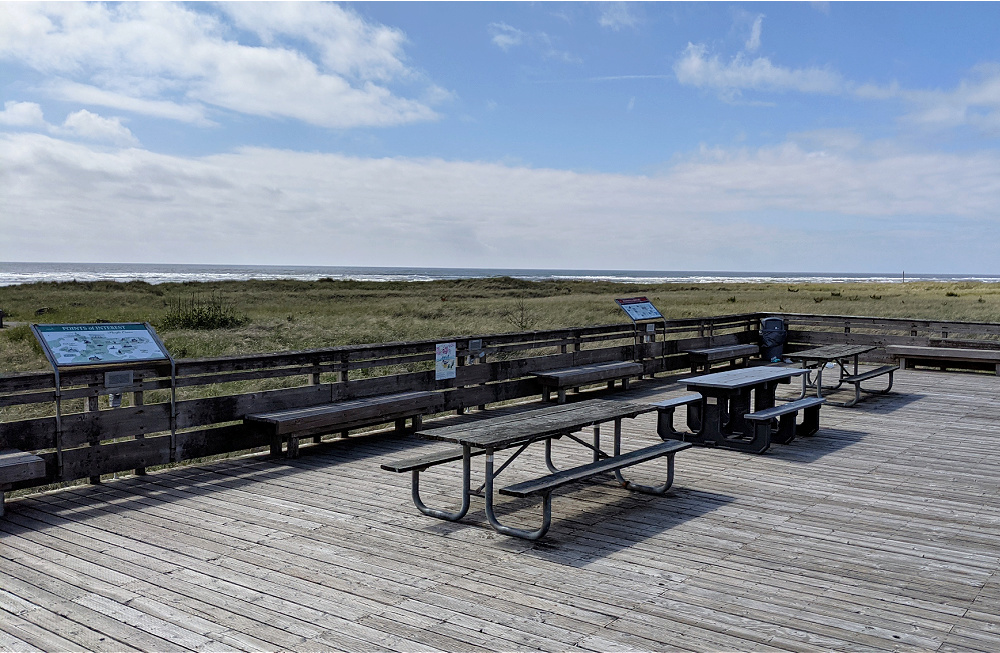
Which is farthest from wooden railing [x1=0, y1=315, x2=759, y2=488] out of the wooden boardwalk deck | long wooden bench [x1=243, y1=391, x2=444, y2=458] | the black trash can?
the black trash can

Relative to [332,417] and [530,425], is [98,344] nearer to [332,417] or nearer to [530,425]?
[332,417]

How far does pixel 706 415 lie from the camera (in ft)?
25.2

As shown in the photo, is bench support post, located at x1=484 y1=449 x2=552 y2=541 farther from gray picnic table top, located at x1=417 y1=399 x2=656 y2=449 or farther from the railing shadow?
the railing shadow

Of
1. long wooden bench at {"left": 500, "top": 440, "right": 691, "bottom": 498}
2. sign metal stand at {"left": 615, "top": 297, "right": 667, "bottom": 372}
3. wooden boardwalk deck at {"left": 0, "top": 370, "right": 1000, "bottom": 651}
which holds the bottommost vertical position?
wooden boardwalk deck at {"left": 0, "top": 370, "right": 1000, "bottom": 651}

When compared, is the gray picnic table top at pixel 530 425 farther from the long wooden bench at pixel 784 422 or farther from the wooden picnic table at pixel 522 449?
the long wooden bench at pixel 784 422

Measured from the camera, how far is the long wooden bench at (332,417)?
683cm

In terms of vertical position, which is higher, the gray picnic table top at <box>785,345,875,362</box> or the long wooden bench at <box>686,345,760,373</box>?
the gray picnic table top at <box>785,345,875,362</box>

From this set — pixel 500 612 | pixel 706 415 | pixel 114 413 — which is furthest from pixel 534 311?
pixel 500 612

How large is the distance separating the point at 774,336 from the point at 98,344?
12.0 metres

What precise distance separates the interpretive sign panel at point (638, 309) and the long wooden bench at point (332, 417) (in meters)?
4.69

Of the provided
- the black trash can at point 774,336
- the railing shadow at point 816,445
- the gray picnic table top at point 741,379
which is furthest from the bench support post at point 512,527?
the black trash can at point 774,336

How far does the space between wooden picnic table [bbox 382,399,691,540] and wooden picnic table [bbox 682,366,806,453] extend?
5.46ft

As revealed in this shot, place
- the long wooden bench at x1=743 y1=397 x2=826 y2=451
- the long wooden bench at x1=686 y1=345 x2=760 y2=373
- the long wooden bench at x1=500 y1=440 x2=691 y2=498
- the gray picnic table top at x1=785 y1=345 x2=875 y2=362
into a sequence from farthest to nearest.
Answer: the long wooden bench at x1=686 y1=345 x2=760 y2=373 → the gray picnic table top at x1=785 y1=345 x2=875 y2=362 → the long wooden bench at x1=743 y1=397 x2=826 y2=451 → the long wooden bench at x1=500 y1=440 x2=691 y2=498

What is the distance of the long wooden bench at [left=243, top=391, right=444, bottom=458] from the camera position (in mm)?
6828
